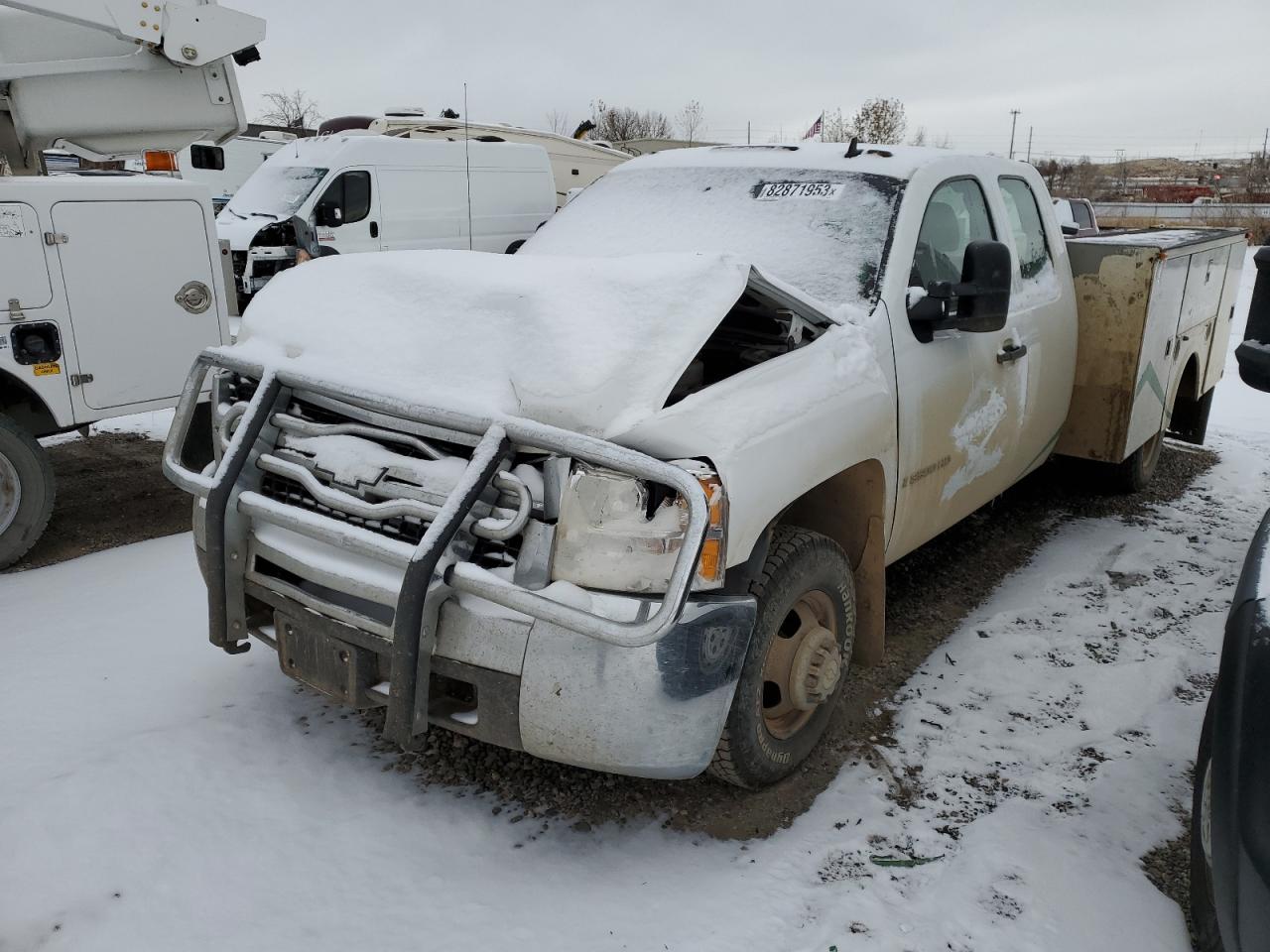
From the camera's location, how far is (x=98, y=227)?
4.77 meters

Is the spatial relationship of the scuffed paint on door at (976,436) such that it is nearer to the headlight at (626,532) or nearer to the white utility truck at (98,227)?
the headlight at (626,532)

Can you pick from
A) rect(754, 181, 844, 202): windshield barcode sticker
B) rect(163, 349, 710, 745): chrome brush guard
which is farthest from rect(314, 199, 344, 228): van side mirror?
rect(163, 349, 710, 745): chrome brush guard

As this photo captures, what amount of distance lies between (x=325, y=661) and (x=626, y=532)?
36.4 inches

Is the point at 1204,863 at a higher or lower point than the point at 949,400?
lower

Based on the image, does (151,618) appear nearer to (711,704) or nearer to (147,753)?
(147,753)

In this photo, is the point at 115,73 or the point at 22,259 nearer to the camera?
the point at 22,259

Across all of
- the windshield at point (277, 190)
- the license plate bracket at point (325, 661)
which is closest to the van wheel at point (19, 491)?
the license plate bracket at point (325, 661)

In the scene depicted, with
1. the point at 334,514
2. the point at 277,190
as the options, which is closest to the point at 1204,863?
the point at 334,514

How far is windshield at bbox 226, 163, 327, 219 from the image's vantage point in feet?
40.8

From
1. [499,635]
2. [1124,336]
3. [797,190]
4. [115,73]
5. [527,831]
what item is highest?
[115,73]

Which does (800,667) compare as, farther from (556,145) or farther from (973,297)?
(556,145)

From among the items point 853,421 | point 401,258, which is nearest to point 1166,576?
point 853,421

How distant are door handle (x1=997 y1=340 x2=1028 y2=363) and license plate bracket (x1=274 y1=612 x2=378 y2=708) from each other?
2718 mm

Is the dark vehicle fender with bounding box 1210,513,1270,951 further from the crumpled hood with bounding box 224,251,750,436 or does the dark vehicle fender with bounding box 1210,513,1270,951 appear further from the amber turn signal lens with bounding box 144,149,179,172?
the amber turn signal lens with bounding box 144,149,179,172
